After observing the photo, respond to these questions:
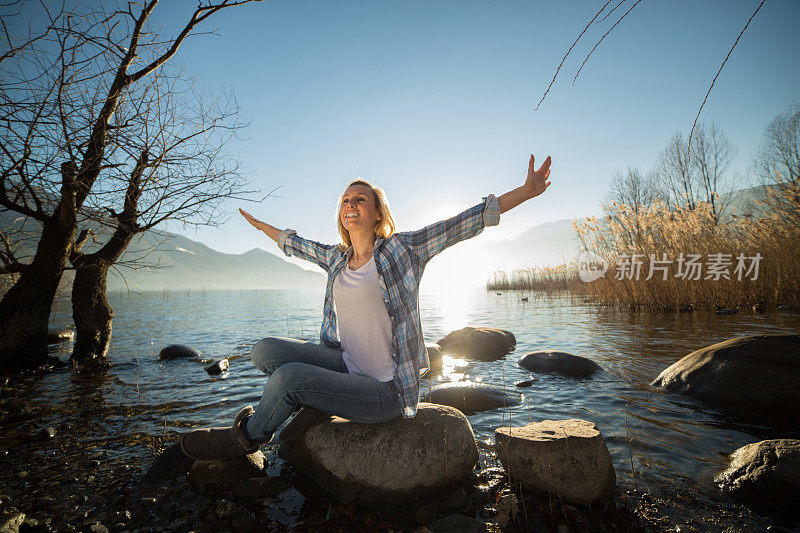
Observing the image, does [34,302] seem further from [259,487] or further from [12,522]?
[259,487]

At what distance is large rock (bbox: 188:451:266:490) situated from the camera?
247 cm

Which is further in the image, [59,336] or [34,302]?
[59,336]

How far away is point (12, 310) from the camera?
18.9 ft

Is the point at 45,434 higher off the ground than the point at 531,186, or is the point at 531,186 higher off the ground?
the point at 531,186

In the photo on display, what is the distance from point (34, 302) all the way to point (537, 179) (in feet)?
27.0

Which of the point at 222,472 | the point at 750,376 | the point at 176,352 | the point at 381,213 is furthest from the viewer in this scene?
the point at 176,352

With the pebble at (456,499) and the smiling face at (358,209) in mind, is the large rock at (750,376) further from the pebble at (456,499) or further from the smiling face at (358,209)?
the smiling face at (358,209)

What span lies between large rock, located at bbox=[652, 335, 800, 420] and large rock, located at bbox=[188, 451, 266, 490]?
4651mm

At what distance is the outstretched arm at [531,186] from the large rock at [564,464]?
1.62m

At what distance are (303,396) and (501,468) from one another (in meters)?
1.61

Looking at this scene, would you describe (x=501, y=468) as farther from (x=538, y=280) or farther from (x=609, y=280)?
(x=538, y=280)

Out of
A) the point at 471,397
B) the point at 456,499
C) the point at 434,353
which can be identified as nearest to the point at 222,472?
the point at 456,499

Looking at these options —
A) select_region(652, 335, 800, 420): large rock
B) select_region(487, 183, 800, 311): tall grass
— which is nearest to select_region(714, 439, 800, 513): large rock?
select_region(652, 335, 800, 420): large rock

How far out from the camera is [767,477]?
2.17m
